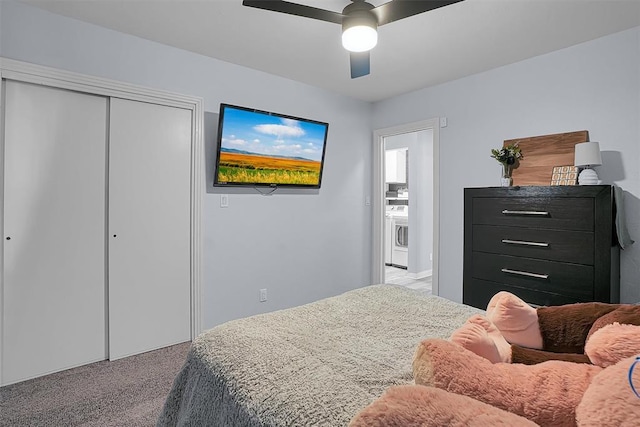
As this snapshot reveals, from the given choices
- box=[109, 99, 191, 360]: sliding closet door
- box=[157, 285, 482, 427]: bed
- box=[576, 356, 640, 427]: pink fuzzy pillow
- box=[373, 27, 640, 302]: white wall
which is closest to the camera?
box=[576, 356, 640, 427]: pink fuzzy pillow

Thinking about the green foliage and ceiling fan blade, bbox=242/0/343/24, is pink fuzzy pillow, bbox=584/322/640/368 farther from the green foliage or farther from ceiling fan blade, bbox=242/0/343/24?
the green foliage

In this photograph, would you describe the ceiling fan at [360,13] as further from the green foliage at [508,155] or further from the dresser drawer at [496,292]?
the dresser drawer at [496,292]

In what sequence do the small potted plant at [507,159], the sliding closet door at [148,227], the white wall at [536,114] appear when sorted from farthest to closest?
1. the small potted plant at [507,159]
2. the sliding closet door at [148,227]
3. the white wall at [536,114]

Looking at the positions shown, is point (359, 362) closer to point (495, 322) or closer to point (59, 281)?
point (495, 322)

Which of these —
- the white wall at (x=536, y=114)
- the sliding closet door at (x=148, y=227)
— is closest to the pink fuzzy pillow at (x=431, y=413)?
the sliding closet door at (x=148, y=227)

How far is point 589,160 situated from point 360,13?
1873 millimetres

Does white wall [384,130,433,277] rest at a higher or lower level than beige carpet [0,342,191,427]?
higher

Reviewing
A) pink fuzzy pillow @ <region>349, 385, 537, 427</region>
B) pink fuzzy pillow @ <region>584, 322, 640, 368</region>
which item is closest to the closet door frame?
pink fuzzy pillow @ <region>349, 385, 537, 427</region>

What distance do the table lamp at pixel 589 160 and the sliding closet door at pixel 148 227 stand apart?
3003 mm

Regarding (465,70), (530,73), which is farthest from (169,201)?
(530,73)

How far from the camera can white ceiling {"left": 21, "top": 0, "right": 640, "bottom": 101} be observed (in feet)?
7.26

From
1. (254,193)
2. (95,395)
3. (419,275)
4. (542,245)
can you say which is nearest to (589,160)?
(542,245)

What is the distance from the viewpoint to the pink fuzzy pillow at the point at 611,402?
50 centimetres

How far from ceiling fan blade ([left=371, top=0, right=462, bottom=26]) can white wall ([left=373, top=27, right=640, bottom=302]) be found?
176 centimetres
